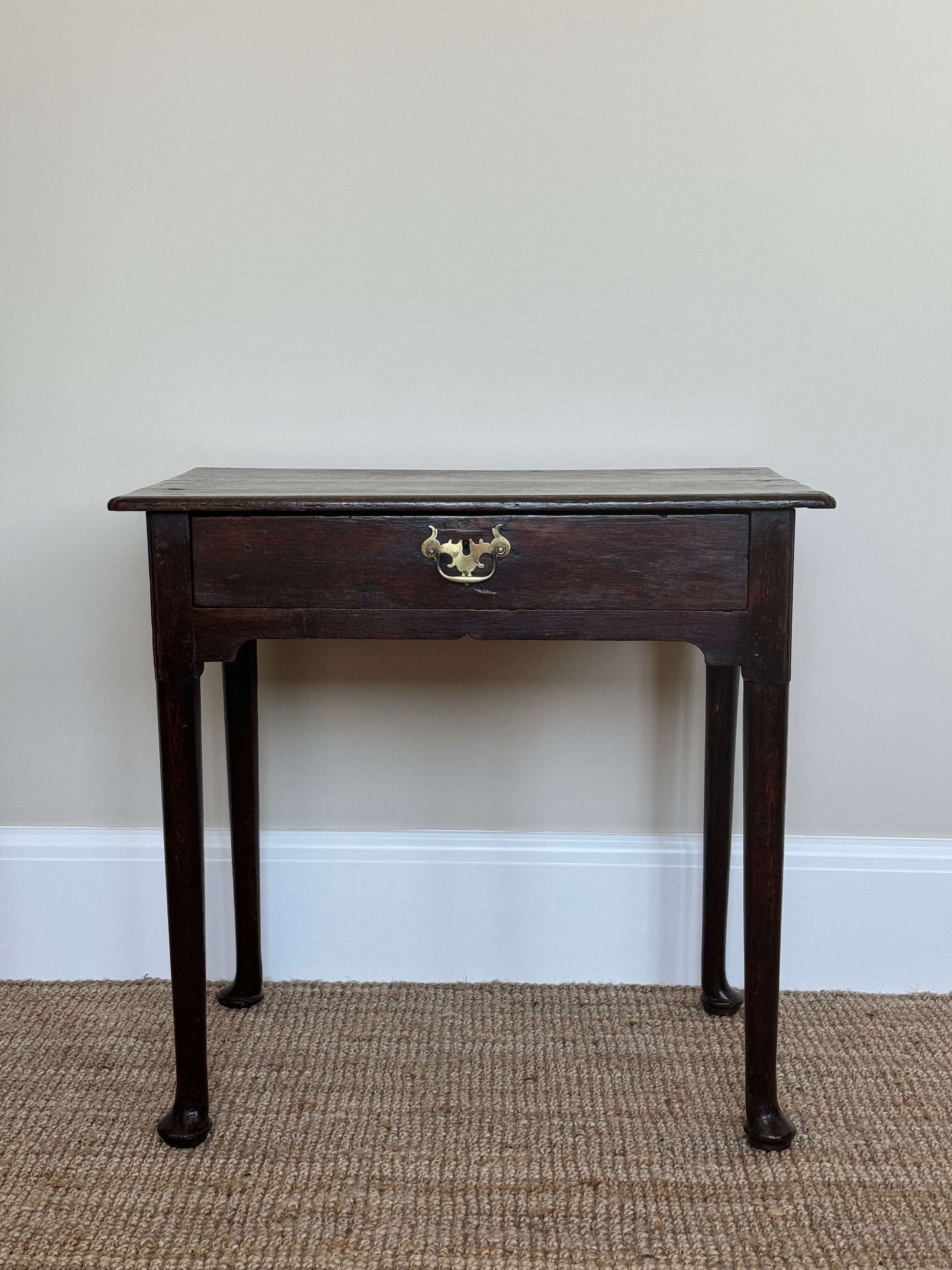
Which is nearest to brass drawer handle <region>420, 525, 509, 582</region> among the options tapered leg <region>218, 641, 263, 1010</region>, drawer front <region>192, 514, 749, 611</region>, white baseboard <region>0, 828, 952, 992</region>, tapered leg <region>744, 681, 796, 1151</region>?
drawer front <region>192, 514, 749, 611</region>

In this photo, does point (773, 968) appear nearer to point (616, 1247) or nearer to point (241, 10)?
point (616, 1247)

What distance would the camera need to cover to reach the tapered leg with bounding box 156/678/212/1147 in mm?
1403

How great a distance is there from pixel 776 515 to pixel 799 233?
649 millimetres

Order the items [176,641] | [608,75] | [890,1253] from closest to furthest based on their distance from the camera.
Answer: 1. [890,1253]
2. [176,641]
3. [608,75]

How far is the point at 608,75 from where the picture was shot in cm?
170

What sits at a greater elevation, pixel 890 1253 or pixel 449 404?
pixel 449 404

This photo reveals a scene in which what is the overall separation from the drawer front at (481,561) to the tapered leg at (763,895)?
0.51 feet

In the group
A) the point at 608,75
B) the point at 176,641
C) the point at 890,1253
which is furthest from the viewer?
the point at 608,75

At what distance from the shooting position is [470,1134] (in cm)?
Result: 146

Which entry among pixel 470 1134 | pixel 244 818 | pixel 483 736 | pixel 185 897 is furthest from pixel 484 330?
pixel 470 1134

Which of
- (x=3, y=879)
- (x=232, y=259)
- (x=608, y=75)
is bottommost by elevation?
(x=3, y=879)

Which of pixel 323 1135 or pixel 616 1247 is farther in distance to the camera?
pixel 323 1135

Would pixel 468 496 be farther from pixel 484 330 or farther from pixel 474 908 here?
pixel 474 908

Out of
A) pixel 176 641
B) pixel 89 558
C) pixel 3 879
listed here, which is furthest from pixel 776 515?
pixel 3 879
